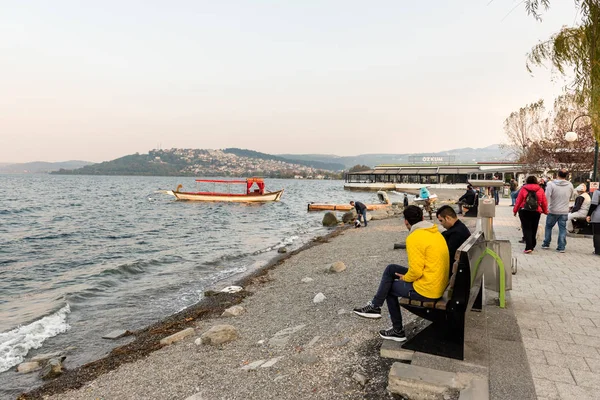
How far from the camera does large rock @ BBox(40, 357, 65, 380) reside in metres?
5.97

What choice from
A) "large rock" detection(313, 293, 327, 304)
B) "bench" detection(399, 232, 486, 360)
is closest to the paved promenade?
"bench" detection(399, 232, 486, 360)

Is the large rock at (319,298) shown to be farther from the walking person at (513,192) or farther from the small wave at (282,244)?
the walking person at (513,192)

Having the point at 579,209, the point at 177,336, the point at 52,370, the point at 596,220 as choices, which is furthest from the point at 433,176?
the point at 52,370

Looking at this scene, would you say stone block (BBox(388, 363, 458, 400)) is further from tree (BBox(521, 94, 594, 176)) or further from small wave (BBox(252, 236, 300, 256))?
tree (BBox(521, 94, 594, 176))

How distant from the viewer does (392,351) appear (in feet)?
14.0

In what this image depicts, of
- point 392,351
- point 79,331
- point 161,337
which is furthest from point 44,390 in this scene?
point 392,351

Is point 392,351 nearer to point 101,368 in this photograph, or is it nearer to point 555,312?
point 555,312

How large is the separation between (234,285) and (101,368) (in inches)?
209

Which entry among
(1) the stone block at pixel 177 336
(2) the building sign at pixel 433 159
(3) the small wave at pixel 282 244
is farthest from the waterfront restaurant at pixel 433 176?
(1) the stone block at pixel 177 336

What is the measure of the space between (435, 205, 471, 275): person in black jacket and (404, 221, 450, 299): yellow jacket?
72cm

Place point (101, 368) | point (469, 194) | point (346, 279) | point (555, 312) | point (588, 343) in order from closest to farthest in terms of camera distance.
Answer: point (588, 343), point (555, 312), point (101, 368), point (346, 279), point (469, 194)

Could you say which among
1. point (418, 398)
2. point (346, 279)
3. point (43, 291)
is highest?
point (418, 398)

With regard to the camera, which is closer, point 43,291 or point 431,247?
point 431,247

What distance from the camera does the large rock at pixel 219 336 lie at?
6000 millimetres
